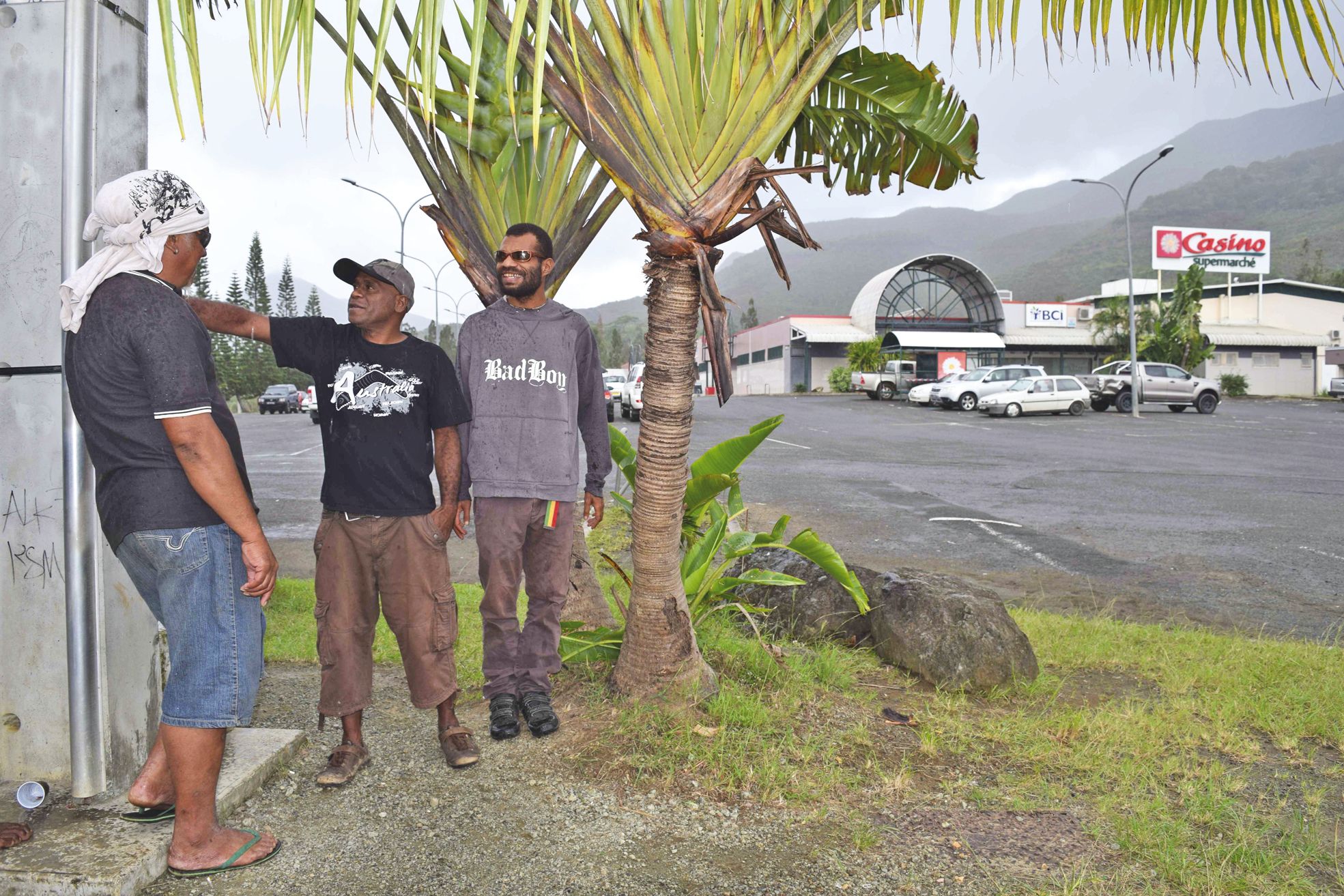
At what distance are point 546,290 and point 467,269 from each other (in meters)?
0.44

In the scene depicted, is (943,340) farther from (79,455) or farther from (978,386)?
(79,455)

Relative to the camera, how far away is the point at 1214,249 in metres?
57.2

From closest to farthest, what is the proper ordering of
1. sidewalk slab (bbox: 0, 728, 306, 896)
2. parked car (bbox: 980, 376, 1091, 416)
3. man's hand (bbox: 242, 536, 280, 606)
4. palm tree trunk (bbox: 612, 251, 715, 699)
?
1. sidewalk slab (bbox: 0, 728, 306, 896)
2. man's hand (bbox: 242, 536, 280, 606)
3. palm tree trunk (bbox: 612, 251, 715, 699)
4. parked car (bbox: 980, 376, 1091, 416)

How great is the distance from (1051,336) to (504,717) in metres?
57.6

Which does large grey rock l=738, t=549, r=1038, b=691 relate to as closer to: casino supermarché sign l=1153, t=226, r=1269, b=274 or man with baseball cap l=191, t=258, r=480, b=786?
man with baseball cap l=191, t=258, r=480, b=786

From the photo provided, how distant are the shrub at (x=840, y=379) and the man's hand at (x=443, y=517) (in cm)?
4996

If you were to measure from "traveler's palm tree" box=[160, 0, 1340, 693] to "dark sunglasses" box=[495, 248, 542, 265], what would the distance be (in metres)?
0.44

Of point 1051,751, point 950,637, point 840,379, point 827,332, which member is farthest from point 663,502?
point 827,332

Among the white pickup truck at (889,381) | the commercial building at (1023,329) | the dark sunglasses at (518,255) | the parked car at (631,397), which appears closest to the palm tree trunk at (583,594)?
the dark sunglasses at (518,255)

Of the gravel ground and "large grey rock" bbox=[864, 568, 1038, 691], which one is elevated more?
"large grey rock" bbox=[864, 568, 1038, 691]

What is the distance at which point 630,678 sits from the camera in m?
3.82

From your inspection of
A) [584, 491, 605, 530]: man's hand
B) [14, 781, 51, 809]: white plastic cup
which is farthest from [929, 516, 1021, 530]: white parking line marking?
[14, 781, 51, 809]: white plastic cup

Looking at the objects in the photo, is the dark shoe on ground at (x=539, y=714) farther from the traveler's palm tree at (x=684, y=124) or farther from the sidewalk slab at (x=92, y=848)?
the sidewalk slab at (x=92, y=848)

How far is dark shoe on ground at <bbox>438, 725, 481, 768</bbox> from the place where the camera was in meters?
3.39
